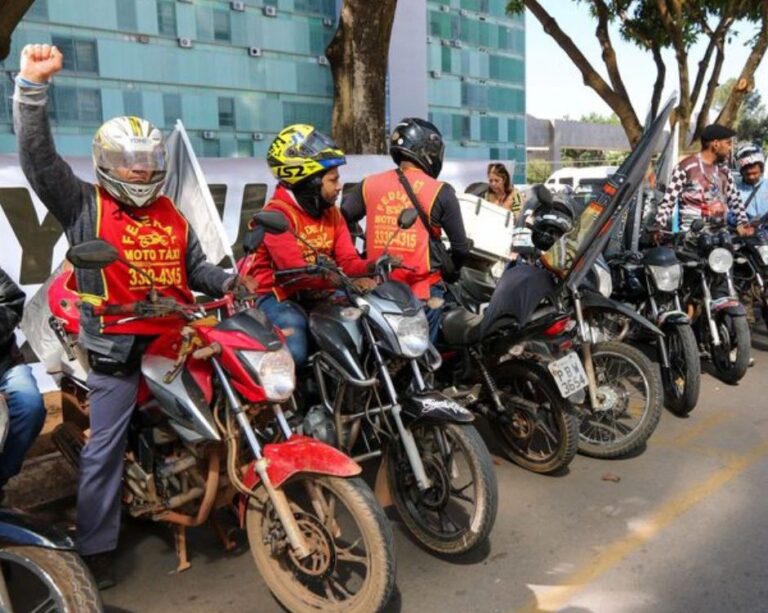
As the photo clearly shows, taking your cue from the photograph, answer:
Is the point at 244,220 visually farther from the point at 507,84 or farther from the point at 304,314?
the point at 507,84

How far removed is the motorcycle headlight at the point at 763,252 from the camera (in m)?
5.84

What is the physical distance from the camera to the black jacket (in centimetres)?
264

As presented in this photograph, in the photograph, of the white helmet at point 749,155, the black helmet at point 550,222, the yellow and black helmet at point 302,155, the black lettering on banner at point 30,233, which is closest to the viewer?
the yellow and black helmet at point 302,155

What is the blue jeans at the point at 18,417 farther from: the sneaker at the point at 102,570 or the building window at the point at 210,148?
the building window at the point at 210,148

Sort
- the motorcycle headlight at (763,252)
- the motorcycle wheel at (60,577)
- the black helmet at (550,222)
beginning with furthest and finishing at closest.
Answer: the motorcycle headlight at (763,252)
the black helmet at (550,222)
the motorcycle wheel at (60,577)

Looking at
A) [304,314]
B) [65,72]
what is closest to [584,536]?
[304,314]

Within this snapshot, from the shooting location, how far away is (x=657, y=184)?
7.79 m

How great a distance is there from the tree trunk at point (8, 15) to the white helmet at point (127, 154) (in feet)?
9.29

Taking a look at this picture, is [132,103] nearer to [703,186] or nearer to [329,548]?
[703,186]

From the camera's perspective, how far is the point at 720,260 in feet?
17.2

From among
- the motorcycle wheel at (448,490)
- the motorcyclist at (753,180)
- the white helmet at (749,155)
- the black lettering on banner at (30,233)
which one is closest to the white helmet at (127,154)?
the motorcycle wheel at (448,490)

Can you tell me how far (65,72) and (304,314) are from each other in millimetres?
11668

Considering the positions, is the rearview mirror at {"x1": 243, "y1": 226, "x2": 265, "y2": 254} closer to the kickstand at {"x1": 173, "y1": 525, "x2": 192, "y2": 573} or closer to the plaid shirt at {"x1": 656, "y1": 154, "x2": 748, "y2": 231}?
the kickstand at {"x1": 173, "y1": 525, "x2": 192, "y2": 573}

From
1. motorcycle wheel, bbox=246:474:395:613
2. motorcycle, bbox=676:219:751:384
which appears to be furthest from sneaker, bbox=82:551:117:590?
motorcycle, bbox=676:219:751:384
